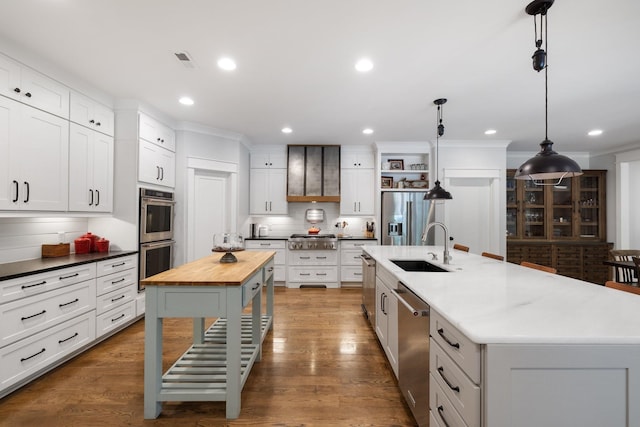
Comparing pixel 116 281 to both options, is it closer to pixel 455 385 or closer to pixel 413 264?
pixel 413 264

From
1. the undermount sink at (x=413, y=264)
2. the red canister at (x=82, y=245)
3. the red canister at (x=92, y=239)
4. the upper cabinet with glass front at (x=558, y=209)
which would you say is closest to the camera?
the undermount sink at (x=413, y=264)

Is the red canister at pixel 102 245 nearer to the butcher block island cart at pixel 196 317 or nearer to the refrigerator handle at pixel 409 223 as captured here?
the butcher block island cart at pixel 196 317

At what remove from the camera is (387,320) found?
2.35m

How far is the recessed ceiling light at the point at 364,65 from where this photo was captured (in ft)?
7.97

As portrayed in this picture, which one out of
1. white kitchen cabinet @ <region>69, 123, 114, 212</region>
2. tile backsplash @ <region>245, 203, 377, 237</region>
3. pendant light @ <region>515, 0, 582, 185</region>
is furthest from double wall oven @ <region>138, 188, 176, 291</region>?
pendant light @ <region>515, 0, 582, 185</region>

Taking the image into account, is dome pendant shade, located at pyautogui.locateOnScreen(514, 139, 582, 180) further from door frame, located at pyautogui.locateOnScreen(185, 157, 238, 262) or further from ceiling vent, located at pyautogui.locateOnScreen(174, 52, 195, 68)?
door frame, located at pyautogui.locateOnScreen(185, 157, 238, 262)

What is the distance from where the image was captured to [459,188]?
5.19m

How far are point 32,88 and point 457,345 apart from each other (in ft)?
12.0

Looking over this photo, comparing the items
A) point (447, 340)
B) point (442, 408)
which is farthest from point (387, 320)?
point (447, 340)

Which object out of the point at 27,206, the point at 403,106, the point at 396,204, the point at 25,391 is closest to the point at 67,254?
the point at 27,206

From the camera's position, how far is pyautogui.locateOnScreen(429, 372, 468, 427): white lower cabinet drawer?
46.4 inches

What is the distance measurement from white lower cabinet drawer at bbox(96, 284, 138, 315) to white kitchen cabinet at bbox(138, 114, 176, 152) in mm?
1823

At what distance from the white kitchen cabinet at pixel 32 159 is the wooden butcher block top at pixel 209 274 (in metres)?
1.48

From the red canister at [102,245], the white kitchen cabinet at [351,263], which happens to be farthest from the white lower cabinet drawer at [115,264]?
the white kitchen cabinet at [351,263]
